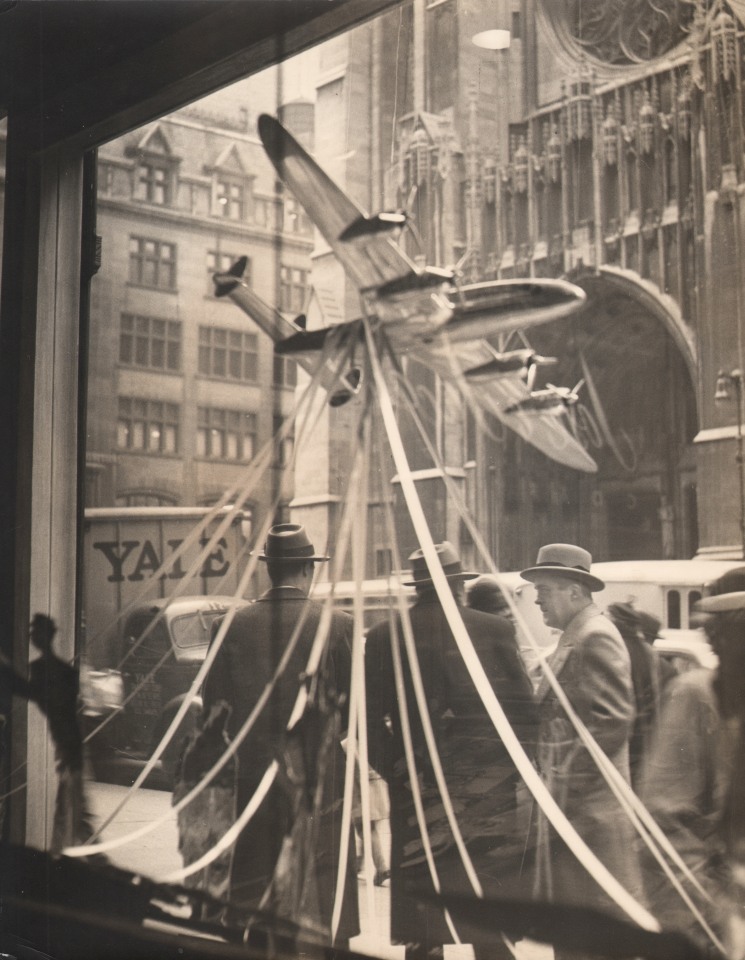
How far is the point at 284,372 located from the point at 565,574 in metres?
1.66

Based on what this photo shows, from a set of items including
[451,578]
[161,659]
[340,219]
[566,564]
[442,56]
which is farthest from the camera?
[161,659]

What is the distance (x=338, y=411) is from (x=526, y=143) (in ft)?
4.41

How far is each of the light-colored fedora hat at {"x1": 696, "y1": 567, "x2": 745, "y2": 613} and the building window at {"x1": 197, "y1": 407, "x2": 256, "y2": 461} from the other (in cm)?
220

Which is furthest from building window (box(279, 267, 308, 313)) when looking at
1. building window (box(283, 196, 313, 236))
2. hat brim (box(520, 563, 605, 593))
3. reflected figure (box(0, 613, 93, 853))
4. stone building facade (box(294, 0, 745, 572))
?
reflected figure (box(0, 613, 93, 853))

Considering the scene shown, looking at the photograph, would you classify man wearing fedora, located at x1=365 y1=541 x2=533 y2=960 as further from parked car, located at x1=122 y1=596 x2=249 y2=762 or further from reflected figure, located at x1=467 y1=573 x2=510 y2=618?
parked car, located at x1=122 y1=596 x2=249 y2=762

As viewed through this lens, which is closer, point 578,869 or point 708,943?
point 708,943

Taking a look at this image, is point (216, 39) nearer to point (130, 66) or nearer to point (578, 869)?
point (130, 66)

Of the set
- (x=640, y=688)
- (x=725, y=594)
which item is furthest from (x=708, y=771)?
(x=725, y=594)

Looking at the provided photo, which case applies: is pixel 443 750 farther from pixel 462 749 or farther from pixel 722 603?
pixel 722 603

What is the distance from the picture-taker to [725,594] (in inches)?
149

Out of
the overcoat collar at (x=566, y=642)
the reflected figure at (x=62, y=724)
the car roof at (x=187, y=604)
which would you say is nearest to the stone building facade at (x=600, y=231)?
the overcoat collar at (x=566, y=642)

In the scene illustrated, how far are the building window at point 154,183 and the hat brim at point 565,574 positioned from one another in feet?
8.79

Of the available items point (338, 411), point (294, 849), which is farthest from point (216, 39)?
point (294, 849)

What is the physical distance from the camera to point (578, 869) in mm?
3984
